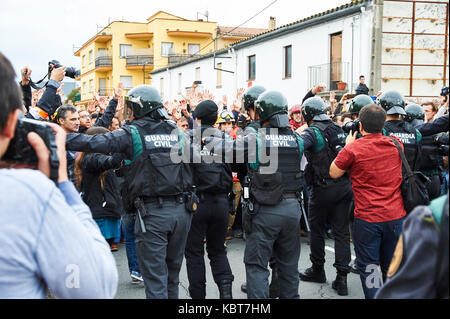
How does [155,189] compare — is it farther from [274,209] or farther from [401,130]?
[401,130]

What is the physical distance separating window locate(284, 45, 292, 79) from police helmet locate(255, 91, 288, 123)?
57.0 ft

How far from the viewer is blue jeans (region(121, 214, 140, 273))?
17.0 feet

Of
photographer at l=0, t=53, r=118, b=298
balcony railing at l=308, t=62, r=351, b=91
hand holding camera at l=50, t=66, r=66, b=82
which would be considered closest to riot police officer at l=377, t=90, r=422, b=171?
hand holding camera at l=50, t=66, r=66, b=82

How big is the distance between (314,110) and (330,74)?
13570mm

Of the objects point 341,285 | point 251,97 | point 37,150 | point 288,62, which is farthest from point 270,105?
point 288,62

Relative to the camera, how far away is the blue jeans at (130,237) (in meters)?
5.18

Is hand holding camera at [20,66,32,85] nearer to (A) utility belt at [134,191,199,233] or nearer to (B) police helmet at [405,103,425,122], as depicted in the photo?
(A) utility belt at [134,191,199,233]

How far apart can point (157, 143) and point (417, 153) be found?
10.2 ft

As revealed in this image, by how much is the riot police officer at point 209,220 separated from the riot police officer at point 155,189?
525 millimetres

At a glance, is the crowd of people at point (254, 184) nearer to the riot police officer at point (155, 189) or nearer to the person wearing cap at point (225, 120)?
the riot police officer at point (155, 189)

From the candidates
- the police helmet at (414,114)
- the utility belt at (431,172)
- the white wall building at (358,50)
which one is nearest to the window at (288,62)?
the white wall building at (358,50)

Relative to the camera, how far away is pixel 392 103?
5297mm

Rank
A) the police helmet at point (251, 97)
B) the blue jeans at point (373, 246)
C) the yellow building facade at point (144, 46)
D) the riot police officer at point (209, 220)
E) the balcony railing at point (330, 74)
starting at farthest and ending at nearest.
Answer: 1. the yellow building facade at point (144, 46)
2. the balcony railing at point (330, 74)
3. the police helmet at point (251, 97)
4. the riot police officer at point (209, 220)
5. the blue jeans at point (373, 246)

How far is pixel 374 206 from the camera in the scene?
4055mm
